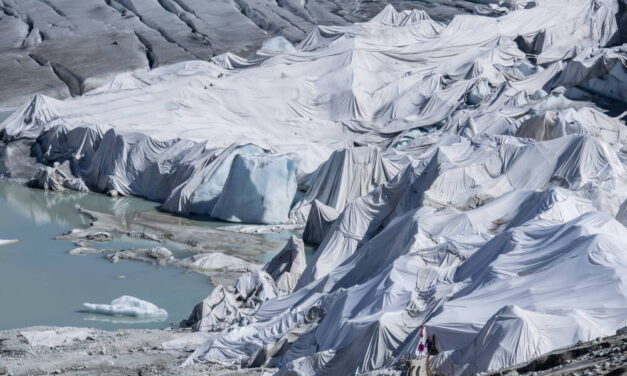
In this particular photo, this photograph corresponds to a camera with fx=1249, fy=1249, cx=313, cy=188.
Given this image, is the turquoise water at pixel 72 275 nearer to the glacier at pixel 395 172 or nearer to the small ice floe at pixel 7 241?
the small ice floe at pixel 7 241

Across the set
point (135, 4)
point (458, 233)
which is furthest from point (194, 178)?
point (135, 4)

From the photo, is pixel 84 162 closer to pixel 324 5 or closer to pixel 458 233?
pixel 458 233

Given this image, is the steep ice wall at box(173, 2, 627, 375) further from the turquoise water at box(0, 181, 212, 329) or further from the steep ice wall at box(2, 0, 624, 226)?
the turquoise water at box(0, 181, 212, 329)

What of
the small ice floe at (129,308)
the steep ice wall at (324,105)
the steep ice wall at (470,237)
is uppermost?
the steep ice wall at (470,237)

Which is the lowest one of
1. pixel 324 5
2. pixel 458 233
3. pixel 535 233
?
pixel 324 5

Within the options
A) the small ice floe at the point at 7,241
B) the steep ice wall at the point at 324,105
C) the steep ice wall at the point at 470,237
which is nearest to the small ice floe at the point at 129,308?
the steep ice wall at the point at 470,237

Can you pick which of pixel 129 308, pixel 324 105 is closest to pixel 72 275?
pixel 129 308
